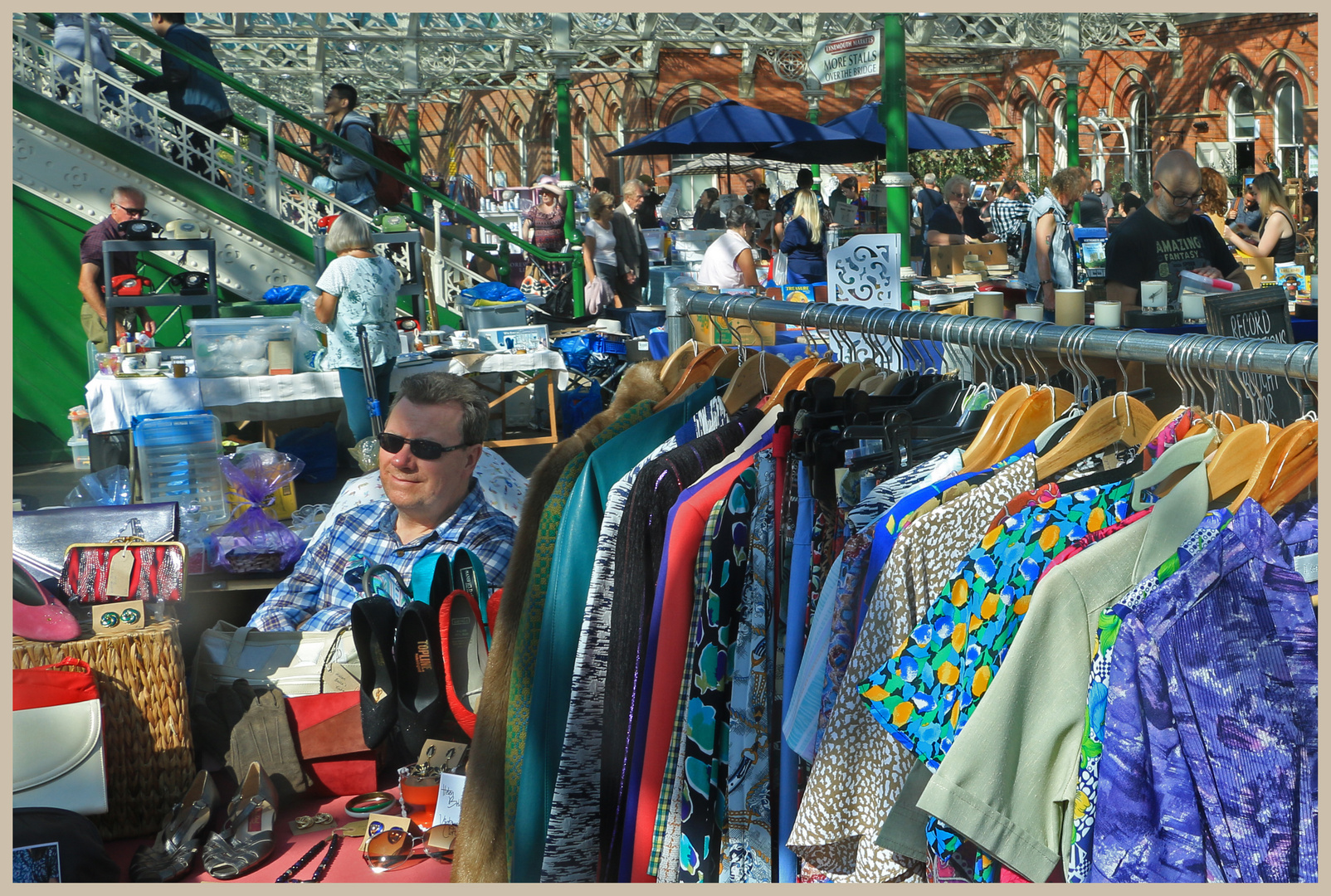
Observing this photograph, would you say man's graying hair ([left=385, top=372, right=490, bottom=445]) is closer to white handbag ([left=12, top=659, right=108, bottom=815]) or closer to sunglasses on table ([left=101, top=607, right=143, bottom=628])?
sunglasses on table ([left=101, top=607, right=143, bottom=628])

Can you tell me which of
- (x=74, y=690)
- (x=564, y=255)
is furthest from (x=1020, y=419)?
(x=564, y=255)

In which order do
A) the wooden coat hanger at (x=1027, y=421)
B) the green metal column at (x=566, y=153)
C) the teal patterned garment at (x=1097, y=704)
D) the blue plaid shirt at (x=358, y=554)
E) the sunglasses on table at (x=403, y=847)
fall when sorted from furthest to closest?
the green metal column at (x=566, y=153)
the blue plaid shirt at (x=358, y=554)
the sunglasses on table at (x=403, y=847)
the wooden coat hanger at (x=1027, y=421)
the teal patterned garment at (x=1097, y=704)

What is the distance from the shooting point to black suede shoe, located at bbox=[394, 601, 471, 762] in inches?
95.1

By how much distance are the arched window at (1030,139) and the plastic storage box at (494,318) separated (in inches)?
846

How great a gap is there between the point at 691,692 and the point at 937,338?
2.72ft

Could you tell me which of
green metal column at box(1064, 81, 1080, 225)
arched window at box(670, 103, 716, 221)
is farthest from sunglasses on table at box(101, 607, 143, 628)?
arched window at box(670, 103, 716, 221)

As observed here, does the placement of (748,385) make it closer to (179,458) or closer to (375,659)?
(375,659)

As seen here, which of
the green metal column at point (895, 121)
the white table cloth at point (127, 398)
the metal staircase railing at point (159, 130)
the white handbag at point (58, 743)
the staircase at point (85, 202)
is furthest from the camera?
the metal staircase railing at point (159, 130)

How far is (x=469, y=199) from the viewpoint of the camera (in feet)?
72.4

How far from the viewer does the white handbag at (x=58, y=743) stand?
2115 mm

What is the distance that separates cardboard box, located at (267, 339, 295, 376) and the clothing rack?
13.7 feet

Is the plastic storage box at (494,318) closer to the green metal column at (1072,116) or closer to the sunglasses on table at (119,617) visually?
the sunglasses on table at (119,617)

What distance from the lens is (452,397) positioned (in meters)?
3.08

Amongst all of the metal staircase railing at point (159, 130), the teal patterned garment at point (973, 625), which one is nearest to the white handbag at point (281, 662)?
the teal patterned garment at point (973, 625)
